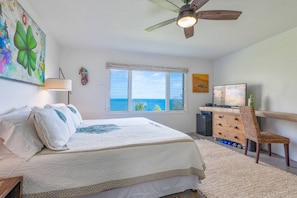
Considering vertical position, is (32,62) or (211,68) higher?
(211,68)

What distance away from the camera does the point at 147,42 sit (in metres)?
3.59

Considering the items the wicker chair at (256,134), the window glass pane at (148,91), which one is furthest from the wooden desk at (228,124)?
the window glass pane at (148,91)

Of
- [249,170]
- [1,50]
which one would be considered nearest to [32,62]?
[1,50]

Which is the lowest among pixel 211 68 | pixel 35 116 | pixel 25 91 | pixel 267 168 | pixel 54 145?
pixel 267 168

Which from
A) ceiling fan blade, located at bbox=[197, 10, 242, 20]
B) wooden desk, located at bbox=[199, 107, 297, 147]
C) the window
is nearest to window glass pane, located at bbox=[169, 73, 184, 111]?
the window

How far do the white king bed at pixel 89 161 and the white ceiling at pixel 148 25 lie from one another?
1.65 meters

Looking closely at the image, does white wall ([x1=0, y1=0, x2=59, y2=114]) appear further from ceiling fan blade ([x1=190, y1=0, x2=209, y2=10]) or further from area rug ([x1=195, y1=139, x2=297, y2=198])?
area rug ([x1=195, y1=139, x2=297, y2=198])

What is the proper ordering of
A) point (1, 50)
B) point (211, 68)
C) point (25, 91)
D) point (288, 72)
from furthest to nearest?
point (211, 68), point (288, 72), point (25, 91), point (1, 50)

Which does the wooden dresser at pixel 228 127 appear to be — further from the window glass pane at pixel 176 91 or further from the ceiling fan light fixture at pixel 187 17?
the ceiling fan light fixture at pixel 187 17

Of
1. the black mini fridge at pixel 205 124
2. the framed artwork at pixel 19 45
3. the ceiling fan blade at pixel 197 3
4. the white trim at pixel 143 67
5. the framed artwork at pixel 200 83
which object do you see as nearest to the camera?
the framed artwork at pixel 19 45

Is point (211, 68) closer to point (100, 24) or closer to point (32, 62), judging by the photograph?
point (100, 24)

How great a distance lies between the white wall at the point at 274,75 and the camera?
2953 mm

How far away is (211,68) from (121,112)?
126 inches

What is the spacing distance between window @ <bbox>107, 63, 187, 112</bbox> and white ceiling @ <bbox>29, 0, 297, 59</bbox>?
689 millimetres
